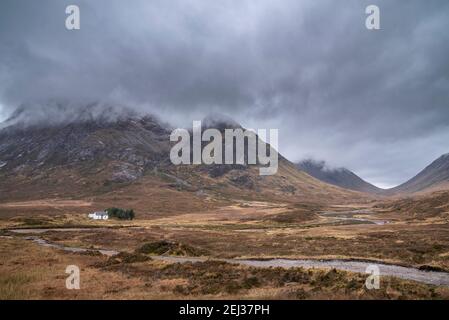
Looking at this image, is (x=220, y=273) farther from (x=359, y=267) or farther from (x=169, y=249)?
(x=169, y=249)

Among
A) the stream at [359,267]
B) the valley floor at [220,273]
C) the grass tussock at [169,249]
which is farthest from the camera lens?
the grass tussock at [169,249]

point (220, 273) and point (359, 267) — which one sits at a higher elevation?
point (220, 273)

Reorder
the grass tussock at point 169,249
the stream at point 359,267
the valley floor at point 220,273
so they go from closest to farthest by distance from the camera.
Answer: the valley floor at point 220,273, the stream at point 359,267, the grass tussock at point 169,249

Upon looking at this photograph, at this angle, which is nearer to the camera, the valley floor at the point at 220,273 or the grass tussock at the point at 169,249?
the valley floor at the point at 220,273

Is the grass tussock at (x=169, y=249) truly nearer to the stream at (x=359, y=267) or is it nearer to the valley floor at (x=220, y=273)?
the valley floor at (x=220, y=273)

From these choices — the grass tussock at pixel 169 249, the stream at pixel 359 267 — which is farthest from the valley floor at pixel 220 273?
the stream at pixel 359 267

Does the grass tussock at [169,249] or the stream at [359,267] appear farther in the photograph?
the grass tussock at [169,249]

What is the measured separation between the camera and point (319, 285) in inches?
1288

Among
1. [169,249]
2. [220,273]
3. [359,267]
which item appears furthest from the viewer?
[169,249]

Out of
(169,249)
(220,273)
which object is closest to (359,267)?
(220,273)
